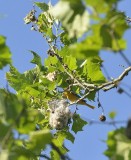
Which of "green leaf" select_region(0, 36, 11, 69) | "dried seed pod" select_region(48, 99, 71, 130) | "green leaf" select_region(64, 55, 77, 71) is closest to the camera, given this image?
"green leaf" select_region(0, 36, 11, 69)

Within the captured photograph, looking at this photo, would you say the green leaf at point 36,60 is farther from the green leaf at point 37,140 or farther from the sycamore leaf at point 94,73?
the green leaf at point 37,140

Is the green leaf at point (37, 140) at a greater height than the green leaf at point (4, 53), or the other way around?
the green leaf at point (4, 53)

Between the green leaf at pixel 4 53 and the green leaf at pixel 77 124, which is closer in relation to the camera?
the green leaf at pixel 4 53

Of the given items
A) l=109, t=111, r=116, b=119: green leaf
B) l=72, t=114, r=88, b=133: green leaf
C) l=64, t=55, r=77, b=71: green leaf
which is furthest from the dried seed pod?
l=109, t=111, r=116, b=119: green leaf

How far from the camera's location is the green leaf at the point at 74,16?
1.93 meters

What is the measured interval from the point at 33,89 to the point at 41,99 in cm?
12

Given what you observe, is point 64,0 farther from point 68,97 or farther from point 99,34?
point 68,97

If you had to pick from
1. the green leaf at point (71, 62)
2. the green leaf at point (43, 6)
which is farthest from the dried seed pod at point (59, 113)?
the green leaf at point (43, 6)

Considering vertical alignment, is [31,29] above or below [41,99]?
above

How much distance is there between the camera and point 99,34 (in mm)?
1918

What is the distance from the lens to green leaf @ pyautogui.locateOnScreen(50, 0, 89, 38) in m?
1.93

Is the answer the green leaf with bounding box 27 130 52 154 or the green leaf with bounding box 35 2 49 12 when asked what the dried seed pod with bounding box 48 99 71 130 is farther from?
the green leaf with bounding box 27 130 52 154

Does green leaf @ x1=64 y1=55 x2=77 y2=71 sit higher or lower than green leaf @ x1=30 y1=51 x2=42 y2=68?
lower

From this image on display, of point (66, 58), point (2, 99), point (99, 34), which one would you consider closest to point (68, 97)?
point (66, 58)
